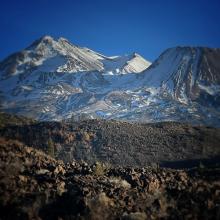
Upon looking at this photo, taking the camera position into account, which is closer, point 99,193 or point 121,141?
point 99,193

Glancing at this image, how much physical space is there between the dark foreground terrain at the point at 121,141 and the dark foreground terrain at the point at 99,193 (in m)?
27.3

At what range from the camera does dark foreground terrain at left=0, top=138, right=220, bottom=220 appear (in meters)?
17.8

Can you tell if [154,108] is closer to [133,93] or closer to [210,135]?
[133,93]

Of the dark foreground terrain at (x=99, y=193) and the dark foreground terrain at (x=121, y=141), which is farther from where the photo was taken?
the dark foreground terrain at (x=121, y=141)

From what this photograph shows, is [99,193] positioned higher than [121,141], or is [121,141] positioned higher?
[121,141]

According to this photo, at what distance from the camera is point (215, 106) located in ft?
576

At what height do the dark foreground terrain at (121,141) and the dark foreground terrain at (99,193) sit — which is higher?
the dark foreground terrain at (121,141)

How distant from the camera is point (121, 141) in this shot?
56.5 m

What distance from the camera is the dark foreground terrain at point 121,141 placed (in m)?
51.1

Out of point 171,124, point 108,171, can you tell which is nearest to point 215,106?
point 171,124

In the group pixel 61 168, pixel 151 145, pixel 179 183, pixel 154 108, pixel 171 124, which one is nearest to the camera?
pixel 179 183

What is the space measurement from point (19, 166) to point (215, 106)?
16256cm

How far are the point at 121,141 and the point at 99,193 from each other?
124 ft

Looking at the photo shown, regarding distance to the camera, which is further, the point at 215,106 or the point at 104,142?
the point at 215,106
